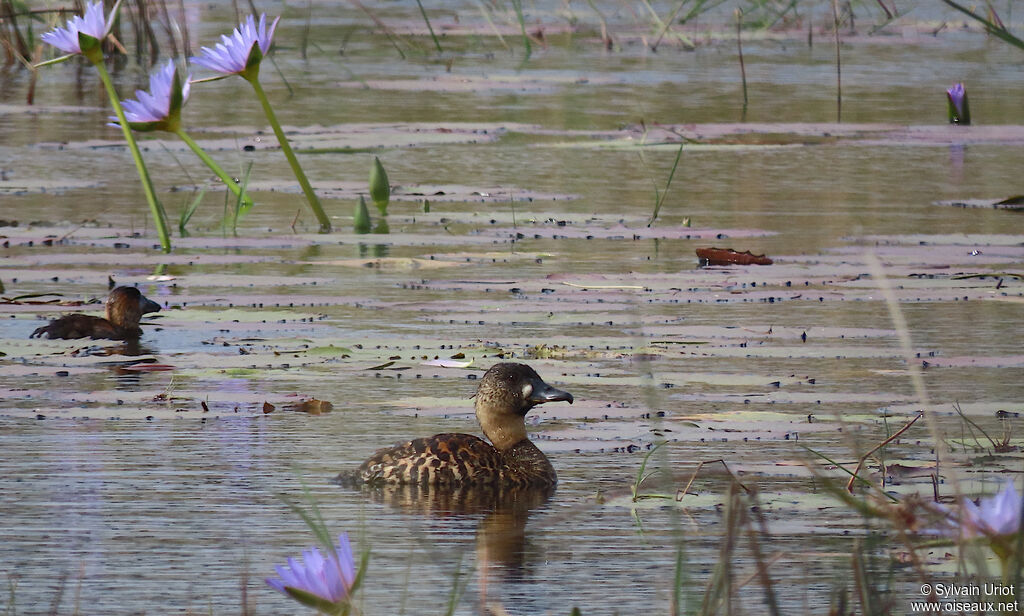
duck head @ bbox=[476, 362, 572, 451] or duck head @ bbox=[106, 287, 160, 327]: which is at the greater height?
duck head @ bbox=[106, 287, 160, 327]

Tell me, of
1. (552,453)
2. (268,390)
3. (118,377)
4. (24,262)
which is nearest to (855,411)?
(552,453)

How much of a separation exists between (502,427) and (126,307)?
1.56m

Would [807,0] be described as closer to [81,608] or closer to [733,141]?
[733,141]

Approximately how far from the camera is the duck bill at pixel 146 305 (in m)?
5.97

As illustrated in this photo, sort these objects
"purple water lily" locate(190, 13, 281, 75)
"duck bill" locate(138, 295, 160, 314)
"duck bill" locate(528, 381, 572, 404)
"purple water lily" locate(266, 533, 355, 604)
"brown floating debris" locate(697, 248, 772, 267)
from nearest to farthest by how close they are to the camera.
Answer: "purple water lily" locate(266, 533, 355, 604)
"duck bill" locate(528, 381, 572, 404)
"duck bill" locate(138, 295, 160, 314)
"purple water lily" locate(190, 13, 281, 75)
"brown floating debris" locate(697, 248, 772, 267)

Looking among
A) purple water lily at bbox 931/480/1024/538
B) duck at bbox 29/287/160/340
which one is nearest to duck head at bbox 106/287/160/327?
duck at bbox 29/287/160/340

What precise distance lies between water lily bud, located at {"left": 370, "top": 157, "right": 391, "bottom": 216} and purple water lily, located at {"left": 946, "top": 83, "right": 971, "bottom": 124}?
363 centimetres

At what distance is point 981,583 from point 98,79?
1199 cm

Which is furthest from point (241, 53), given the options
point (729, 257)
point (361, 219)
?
point (729, 257)

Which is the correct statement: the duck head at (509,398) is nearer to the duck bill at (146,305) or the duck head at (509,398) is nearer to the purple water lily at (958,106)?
the duck bill at (146,305)

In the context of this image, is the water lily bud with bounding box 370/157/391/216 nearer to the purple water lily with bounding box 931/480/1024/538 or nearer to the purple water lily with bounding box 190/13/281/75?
the purple water lily with bounding box 190/13/281/75

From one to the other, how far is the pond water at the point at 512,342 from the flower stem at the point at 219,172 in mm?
112

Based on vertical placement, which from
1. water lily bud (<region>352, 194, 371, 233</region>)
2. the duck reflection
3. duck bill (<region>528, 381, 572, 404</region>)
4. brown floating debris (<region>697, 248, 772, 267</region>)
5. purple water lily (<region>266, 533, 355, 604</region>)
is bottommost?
the duck reflection

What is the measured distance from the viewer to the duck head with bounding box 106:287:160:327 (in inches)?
232
